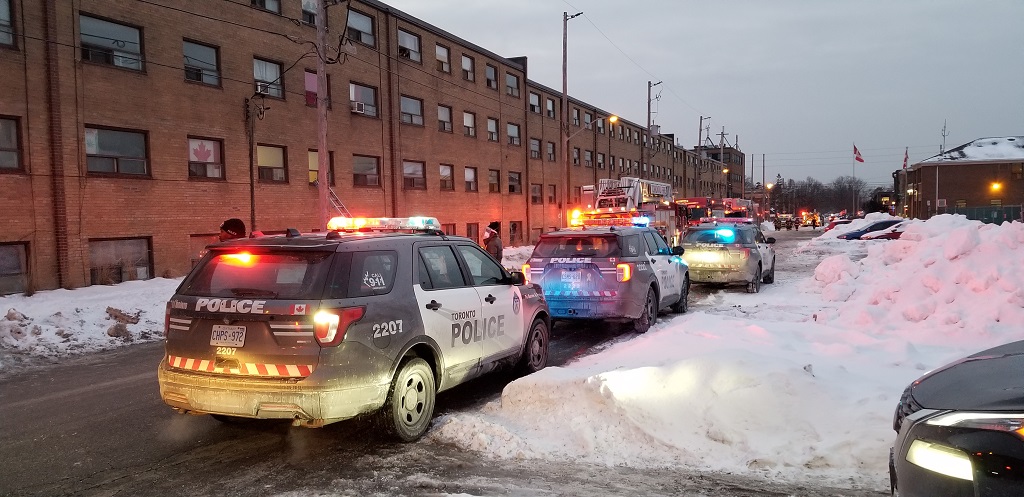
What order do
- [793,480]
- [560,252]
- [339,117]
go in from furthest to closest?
Answer: [339,117] < [560,252] < [793,480]

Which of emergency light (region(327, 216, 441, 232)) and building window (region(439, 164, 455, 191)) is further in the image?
building window (region(439, 164, 455, 191))

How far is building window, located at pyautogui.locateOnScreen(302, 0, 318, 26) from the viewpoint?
906 inches

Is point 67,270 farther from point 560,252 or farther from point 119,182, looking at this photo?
point 560,252

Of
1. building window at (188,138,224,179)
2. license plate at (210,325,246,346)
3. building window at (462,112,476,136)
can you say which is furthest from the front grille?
building window at (462,112,476,136)

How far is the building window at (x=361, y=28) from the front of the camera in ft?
82.7

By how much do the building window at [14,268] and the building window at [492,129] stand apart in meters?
22.9

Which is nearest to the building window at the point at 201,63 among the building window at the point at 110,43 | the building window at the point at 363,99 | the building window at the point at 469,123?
the building window at the point at 110,43

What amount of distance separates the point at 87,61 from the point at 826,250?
2857 centimetres

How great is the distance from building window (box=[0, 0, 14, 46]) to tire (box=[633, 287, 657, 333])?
15733mm

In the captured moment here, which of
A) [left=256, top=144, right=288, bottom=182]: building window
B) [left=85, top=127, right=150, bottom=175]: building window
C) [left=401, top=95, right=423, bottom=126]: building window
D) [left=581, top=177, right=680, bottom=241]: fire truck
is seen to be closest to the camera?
[left=85, top=127, right=150, bottom=175]: building window

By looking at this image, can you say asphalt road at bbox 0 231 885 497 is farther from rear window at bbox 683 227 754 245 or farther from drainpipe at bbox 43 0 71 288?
drainpipe at bbox 43 0 71 288

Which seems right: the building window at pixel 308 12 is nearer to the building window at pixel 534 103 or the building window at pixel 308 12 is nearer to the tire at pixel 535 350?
the building window at pixel 534 103

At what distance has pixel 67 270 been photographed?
632 inches

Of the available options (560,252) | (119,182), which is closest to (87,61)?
(119,182)
